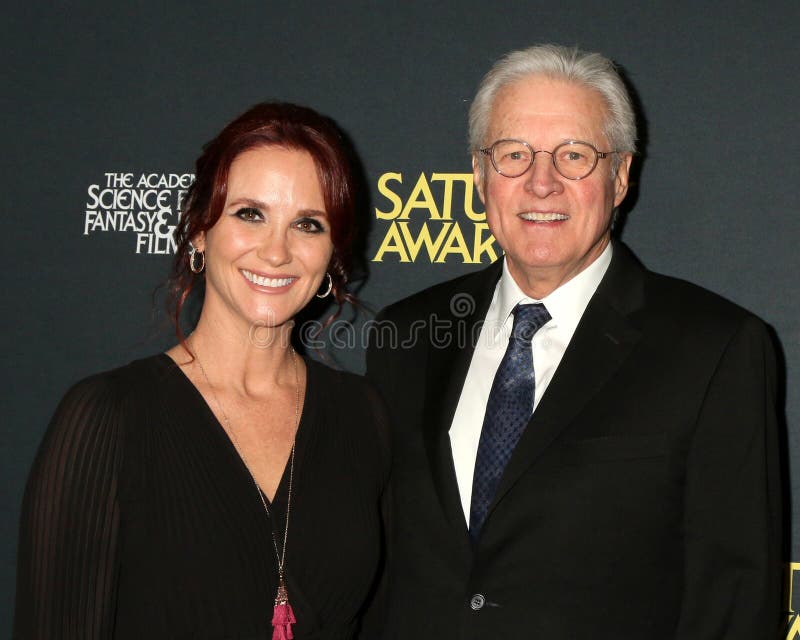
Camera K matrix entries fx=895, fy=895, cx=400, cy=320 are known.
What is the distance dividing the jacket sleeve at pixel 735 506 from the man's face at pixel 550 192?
391 mm

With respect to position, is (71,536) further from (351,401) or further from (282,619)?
(351,401)

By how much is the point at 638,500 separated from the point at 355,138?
1.28 m

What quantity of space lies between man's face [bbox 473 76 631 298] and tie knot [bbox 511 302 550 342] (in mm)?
59

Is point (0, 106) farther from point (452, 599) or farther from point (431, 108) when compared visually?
point (452, 599)

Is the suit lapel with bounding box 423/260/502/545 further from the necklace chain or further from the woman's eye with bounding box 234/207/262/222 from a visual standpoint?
the woman's eye with bounding box 234/207/262/222

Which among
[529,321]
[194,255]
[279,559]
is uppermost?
[194,255]

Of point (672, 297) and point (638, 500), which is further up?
point (672, 297)

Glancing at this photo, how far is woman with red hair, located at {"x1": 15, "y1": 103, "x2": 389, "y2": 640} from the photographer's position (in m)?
1.70

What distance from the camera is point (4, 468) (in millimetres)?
2697

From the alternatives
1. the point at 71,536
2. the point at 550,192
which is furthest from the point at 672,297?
the point at 71,536

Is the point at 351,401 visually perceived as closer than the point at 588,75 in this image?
No

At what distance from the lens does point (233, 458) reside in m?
1.85

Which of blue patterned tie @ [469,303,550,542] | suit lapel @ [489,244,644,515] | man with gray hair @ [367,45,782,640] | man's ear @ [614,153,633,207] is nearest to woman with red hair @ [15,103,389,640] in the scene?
man with gray hair @ [367,45,782,640]

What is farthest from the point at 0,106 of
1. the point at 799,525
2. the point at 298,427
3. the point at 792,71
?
the point at 799,525
